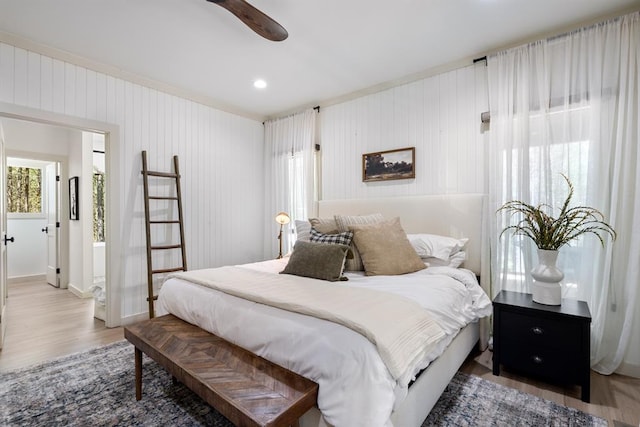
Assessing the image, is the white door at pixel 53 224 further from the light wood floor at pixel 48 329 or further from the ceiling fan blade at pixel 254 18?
the ceiling fan blade at pixel 254 18

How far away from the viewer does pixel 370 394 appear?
1.11 meters

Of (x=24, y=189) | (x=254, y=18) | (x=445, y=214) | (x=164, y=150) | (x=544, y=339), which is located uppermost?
(x=254, y=18)

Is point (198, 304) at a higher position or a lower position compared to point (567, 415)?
higher

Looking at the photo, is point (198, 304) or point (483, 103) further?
point (483, 103)

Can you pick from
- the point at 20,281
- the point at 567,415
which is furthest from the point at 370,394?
the point at 20,281

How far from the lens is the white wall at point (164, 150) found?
8.96ft

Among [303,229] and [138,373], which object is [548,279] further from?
[138,373]

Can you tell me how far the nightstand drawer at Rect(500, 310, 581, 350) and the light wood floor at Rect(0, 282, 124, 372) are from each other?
3.33m

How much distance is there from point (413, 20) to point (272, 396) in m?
2.66

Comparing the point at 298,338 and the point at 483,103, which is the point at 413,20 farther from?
the point at 298,338

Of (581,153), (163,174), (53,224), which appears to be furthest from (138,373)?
(53,224)

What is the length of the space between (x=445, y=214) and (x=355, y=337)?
79.7 inches

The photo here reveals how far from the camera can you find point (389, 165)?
3377mm

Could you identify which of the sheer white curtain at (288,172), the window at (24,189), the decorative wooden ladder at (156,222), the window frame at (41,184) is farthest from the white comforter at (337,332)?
the window at (24,189)
